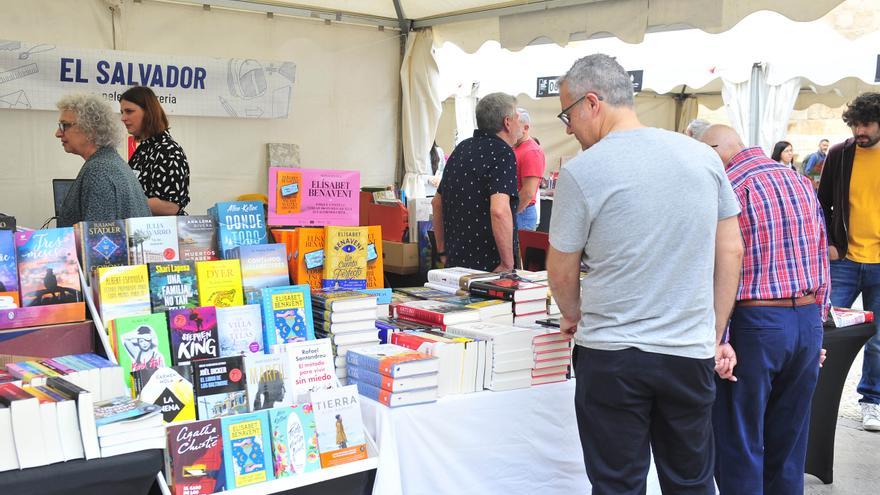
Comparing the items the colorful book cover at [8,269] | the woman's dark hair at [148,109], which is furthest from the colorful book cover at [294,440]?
the woman's dark hair at [148,109]

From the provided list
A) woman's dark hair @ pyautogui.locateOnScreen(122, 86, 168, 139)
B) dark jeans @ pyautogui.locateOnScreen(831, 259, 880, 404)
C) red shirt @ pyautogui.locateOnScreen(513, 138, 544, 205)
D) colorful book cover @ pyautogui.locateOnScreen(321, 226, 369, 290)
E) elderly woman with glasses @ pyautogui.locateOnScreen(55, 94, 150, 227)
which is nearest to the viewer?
colorful book cover @ pyautogui.locateOnScreen(321, 226, 369, 290)

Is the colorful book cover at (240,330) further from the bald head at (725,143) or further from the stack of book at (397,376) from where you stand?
the bald head at (725,143)

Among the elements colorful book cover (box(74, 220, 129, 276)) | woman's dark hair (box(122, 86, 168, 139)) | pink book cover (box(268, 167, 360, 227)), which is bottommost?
colorful book cover (box(74, 220, 129, 276))

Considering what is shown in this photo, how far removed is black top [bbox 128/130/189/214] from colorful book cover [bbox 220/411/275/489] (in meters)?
2.10

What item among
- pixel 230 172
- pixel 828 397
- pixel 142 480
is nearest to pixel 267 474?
pixel 142 480

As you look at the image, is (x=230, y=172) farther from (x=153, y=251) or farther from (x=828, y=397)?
(x=828, y=397)

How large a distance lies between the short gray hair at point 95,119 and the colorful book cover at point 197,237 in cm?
85

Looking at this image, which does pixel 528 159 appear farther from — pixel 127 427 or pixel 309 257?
pixel 127 427

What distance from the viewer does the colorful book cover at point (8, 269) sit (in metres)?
2.30

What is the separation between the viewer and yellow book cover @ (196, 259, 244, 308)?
8.16 ft

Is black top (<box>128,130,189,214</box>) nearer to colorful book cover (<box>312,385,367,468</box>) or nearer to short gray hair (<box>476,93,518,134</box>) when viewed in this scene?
short gray hair (<box>476,93,518,134</box>)

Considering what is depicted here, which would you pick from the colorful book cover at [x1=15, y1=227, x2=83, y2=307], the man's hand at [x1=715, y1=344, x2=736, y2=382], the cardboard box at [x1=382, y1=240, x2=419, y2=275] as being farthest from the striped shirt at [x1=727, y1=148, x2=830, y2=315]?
the cardboard box at [x1=382, y1=240, x2=419, y2=275]

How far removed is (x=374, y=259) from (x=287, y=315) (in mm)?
584

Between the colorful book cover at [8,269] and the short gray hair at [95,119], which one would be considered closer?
the colorful book cover at [8,269]
